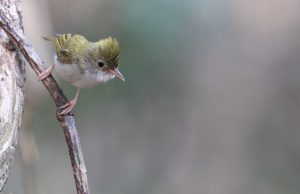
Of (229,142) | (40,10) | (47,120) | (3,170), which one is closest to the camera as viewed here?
(3,170)

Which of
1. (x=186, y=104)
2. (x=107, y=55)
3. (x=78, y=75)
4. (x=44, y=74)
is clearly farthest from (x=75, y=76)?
(x=186, y=104)

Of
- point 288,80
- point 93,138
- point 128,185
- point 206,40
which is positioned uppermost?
point 206,40

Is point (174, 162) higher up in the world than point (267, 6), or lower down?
lower down

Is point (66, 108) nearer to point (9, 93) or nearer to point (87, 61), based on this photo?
point (9, 93)

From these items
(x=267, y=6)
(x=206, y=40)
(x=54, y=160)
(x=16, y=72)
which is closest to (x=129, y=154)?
(x=54, y=160)

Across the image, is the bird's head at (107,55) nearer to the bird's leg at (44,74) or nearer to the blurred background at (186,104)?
the bird's leg at (44,74)

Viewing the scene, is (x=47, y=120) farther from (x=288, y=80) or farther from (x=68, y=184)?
(x=288, y=80)

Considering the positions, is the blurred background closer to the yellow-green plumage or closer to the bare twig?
the yellow-green plumage
